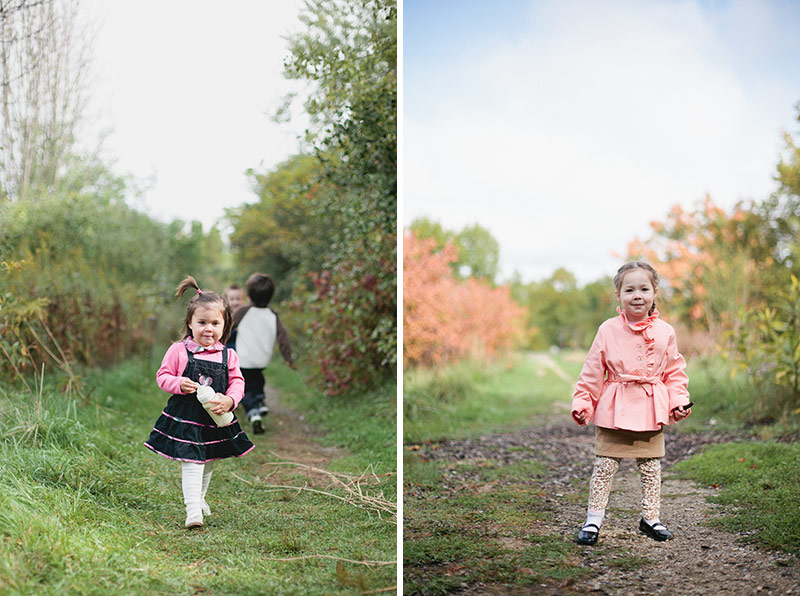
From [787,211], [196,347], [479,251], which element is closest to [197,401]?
[196,347]

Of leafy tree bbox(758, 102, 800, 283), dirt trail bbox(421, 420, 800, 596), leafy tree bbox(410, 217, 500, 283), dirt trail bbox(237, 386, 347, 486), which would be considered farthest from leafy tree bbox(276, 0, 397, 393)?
leafy tree bbox(410, 217, 500, 283)

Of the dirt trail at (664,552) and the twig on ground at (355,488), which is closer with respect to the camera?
the dirt trail at (664,552)

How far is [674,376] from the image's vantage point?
284 centimetres

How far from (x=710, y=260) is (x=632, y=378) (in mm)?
6955

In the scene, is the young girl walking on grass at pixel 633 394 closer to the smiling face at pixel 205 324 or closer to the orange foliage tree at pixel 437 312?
the smiling face at pixel 205 324

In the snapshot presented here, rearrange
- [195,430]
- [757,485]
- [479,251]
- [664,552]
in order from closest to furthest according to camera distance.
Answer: [664,552]
[195,430]
[757,485]
[479,251]

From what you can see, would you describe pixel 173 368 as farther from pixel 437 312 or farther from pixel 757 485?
pixel 437 312

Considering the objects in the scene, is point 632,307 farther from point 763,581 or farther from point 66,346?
point 66,346

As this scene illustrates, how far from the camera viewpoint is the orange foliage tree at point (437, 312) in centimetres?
833

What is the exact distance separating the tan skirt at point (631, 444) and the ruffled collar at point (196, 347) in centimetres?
165

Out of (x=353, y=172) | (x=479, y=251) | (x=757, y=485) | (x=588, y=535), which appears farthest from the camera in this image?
(x=479, y=251)

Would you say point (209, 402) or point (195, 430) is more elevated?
point (209, 402)

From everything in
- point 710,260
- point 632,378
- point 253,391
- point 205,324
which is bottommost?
point 253,391

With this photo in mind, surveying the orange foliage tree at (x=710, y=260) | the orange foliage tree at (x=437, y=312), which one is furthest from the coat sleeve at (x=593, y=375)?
the orange foliage tree at (x=437, y=312)
